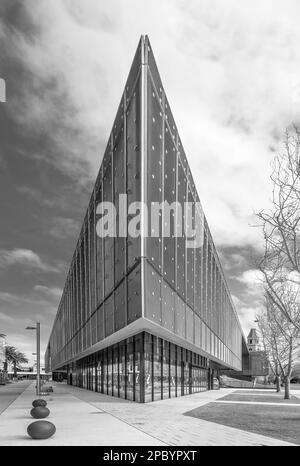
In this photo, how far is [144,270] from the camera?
2330 centimetres

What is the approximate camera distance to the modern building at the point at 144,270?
24.2 meters

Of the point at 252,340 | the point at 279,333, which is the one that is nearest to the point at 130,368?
the point at 279,333

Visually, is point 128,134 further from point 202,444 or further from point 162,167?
point 202,444

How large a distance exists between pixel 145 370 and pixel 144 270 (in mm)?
9256

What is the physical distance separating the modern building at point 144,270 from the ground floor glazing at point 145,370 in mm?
66

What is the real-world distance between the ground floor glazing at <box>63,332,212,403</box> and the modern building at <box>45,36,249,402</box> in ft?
0.22

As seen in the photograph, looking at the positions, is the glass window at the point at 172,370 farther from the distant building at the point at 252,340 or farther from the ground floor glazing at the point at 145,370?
the distant building at the point at 252,340

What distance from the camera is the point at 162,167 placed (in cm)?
2688

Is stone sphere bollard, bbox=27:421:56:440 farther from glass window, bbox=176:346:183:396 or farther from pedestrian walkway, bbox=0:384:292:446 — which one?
glass window, bbox=176:346:183:396

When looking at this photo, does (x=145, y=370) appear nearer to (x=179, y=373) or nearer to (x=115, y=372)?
(x=115, y=372)

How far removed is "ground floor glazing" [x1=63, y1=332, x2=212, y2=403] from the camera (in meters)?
30.5

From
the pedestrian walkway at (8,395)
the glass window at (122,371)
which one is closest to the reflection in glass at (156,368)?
the glass window at (122,371)
